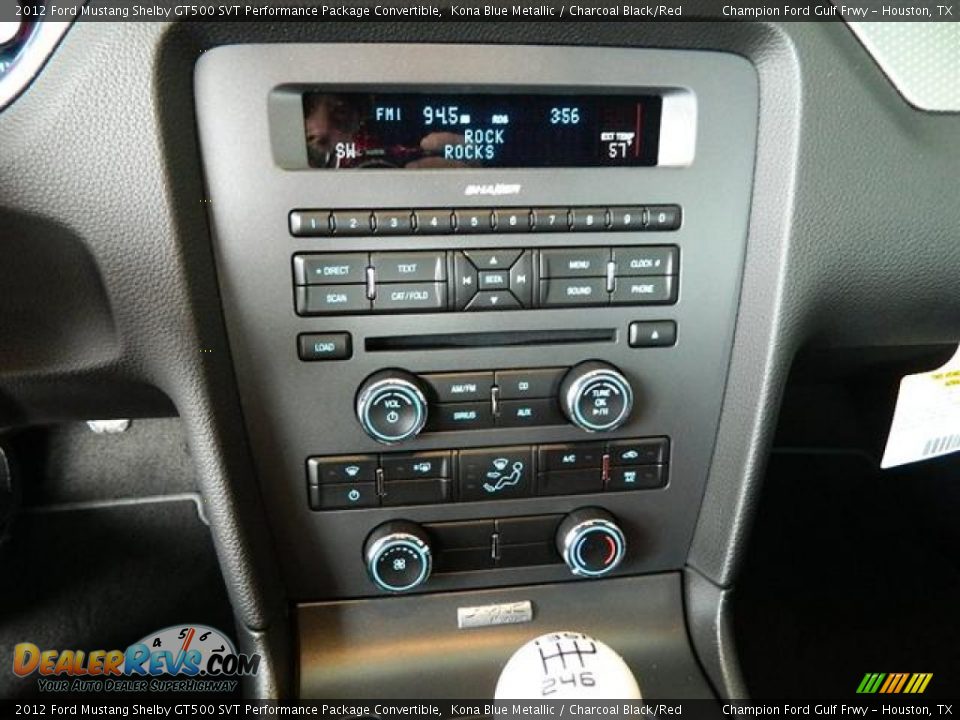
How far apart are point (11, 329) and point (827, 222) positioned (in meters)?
0.65

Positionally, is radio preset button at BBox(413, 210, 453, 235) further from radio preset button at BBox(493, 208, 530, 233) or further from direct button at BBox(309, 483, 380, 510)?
direct button at BBox(309, 483, 380, 510)

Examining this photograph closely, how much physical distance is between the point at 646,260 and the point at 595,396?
118mm

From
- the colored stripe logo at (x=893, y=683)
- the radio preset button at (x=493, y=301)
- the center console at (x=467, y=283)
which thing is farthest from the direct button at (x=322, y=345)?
the colored stripe logo at (x=893, y=683)

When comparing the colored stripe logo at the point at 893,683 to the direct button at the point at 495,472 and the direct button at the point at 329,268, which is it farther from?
the direct button at the point at 329,268

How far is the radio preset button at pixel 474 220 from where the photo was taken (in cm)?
56

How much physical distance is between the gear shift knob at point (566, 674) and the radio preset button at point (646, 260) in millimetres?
287

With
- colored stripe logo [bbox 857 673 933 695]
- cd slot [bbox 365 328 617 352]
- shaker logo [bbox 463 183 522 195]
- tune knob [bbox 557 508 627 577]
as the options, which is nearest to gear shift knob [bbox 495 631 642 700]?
tune knob [bbox 557 508 627 577]

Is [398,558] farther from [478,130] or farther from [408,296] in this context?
[478,130]

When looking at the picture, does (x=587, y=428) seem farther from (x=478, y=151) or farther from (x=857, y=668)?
(x=857, y=668)

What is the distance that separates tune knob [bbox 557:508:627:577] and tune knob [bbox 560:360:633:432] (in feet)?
0.32

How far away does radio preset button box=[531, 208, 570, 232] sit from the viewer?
58cm

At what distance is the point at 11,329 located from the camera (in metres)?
0.58

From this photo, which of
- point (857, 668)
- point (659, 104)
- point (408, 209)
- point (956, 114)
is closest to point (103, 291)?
point (408, 209)

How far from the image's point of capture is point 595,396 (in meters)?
0.61
